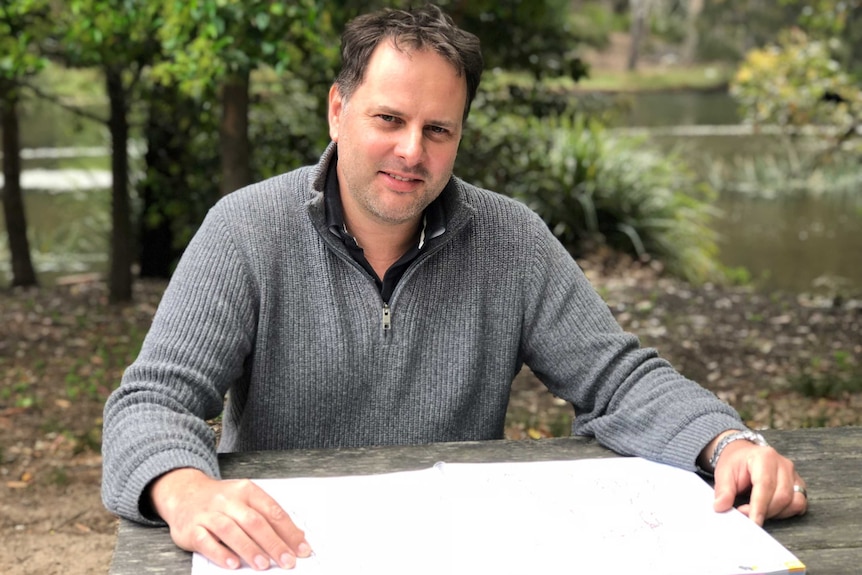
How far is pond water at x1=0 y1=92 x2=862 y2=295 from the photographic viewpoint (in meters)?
9.22

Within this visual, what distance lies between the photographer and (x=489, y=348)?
2.00 meters

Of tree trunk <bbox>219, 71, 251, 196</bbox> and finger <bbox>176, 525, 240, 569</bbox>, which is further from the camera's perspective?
tree trunk <bbox>219, 71, 251, 196</bbox>

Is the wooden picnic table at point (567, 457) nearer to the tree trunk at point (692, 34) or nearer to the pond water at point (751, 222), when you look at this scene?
the pond water at point (751, 222)

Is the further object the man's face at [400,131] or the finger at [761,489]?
the man's face at [400,131]

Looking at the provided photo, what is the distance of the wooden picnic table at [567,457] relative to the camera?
4.45 feet

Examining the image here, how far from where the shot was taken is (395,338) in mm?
1914

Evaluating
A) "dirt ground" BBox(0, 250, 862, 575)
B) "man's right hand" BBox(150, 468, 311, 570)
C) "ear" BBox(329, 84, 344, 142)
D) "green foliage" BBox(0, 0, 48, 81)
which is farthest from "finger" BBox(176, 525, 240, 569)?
"green foliage" BBox(0, 0, 48, 81)

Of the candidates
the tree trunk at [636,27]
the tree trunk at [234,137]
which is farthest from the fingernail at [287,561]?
the tree trunk at [636,27]

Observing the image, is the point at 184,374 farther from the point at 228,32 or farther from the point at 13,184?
the point at 13,184

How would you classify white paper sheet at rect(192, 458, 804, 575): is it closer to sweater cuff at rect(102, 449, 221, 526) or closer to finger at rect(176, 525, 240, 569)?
finger at rect(176, 525, 240, 569)

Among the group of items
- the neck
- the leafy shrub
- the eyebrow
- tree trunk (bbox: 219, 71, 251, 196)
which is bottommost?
the leafy shrub

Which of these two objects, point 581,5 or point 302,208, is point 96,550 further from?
point 581,5

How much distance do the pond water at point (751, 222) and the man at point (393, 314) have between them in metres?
4.92

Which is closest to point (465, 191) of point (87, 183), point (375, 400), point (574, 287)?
point (574, 287)
